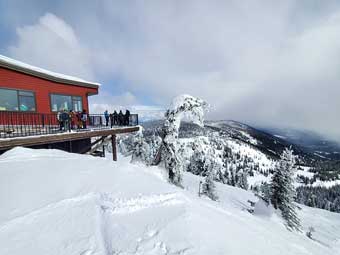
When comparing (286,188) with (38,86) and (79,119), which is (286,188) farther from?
(38,86)

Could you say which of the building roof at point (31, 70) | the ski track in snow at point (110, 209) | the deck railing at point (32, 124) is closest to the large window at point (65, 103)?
the deck railing at point (32, 124)

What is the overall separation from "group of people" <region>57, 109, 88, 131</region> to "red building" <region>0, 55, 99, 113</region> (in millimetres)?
968

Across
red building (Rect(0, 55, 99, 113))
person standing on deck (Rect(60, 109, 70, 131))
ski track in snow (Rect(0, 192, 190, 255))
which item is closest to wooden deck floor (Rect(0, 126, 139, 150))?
person standing on deck (Rect(60, 109, 70, 131))

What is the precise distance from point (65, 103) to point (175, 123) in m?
8.23

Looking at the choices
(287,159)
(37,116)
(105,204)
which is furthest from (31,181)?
(287,159)

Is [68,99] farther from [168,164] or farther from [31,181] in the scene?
[31,181]

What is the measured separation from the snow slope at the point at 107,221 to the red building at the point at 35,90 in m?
7.14

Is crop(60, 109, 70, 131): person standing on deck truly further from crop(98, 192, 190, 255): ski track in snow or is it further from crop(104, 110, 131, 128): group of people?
crop(98, 192, 190, 255): ski track in snow

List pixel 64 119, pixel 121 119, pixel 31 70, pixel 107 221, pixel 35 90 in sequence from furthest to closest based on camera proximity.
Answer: pixel 121 119 → pixel 35 90 → pixel 31 70 → pixel 64 119 → pixel 107 221

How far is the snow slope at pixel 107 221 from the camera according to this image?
2223 mm

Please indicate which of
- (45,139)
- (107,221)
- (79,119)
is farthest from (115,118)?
(107,221)

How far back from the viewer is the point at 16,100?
9.85 m

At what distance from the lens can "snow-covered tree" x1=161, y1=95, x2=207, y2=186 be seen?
32.3ft

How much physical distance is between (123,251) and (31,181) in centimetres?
312
